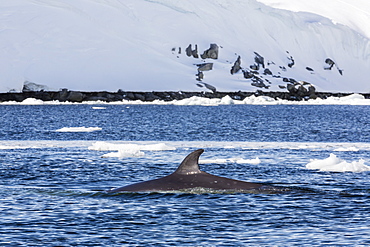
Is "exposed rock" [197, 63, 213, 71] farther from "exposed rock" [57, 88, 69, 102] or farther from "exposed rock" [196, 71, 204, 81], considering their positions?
"exposed rock" [57, 88, 69, 102]

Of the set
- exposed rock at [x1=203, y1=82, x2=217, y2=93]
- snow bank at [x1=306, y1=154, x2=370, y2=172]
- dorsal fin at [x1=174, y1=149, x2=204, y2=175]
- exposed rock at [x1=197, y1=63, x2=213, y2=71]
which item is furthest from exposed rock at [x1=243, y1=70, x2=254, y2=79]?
dorsal fin at [x1=174, y1=149, x2=204, y2=175]

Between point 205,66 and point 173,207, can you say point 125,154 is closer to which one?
point 173,207

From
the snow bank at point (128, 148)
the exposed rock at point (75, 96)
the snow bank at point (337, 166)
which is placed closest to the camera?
the snow bank at point (337, 166)

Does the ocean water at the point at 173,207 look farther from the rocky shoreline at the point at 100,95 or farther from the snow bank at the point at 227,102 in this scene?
the rocky shoreline at the point at 100,95

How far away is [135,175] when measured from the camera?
81.8 feet

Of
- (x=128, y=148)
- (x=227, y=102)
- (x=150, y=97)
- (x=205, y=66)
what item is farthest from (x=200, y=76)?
(x=128, y=148)

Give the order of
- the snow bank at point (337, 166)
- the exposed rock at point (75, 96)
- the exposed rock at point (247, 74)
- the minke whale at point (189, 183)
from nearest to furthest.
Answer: the minke whale at point (189, 183), the snow bank at point (337, 166), the exposed rock at point (75, 96), the exposed rock at point (247, 74)

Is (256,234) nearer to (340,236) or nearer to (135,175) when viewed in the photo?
(340,236)

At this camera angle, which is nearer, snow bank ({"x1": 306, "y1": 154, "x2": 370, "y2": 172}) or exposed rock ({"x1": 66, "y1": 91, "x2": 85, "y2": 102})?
snow bank ({"x1": 306, "y1": 154, "x2": 370, "y2": 172})

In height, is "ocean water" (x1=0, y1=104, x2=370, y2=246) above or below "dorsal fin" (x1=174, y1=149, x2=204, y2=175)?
below

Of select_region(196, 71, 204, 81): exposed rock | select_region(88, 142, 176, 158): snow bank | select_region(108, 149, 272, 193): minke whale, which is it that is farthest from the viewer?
select_region(196, 71, 204, 81): exposed rock

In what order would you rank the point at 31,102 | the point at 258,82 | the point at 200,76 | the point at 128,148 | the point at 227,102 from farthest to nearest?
the point at 258,82 < the point at 200,76 < the point at 31,102 < the point at 227,102 < the point at 128,148

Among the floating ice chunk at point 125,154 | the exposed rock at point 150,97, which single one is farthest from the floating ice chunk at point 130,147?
the exposed rock at point 150,97

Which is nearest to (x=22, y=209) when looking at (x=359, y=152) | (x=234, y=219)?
(x=234, y=219)
